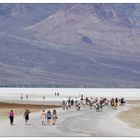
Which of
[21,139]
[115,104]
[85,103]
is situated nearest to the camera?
[21,139]

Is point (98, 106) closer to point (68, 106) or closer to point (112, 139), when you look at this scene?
point (68, 106)

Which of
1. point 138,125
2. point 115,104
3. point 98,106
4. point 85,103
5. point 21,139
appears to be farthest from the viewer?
point 85,103

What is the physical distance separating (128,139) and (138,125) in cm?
1576

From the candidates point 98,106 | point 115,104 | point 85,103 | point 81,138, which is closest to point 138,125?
point 81,138

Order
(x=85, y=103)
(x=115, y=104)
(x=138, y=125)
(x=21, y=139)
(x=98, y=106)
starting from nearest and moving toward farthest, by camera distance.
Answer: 1. (x=21, y=139)
2. (x=138, y=125)
3. (x=98, y=106)
4. (x=115, y=104)
5. (x=85, y=103)

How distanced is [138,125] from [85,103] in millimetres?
52892

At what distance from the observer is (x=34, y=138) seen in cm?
3650

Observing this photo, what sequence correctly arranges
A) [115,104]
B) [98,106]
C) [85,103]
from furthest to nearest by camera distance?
[85,103] → [115,104] → [98,106]

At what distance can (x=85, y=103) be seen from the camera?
104250 millimetres

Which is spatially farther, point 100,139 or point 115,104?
point 115,104

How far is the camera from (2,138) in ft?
120

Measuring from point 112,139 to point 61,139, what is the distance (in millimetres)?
3184

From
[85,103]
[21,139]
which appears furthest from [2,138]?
[85,103]

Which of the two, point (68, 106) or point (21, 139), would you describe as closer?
point (21, 139)
